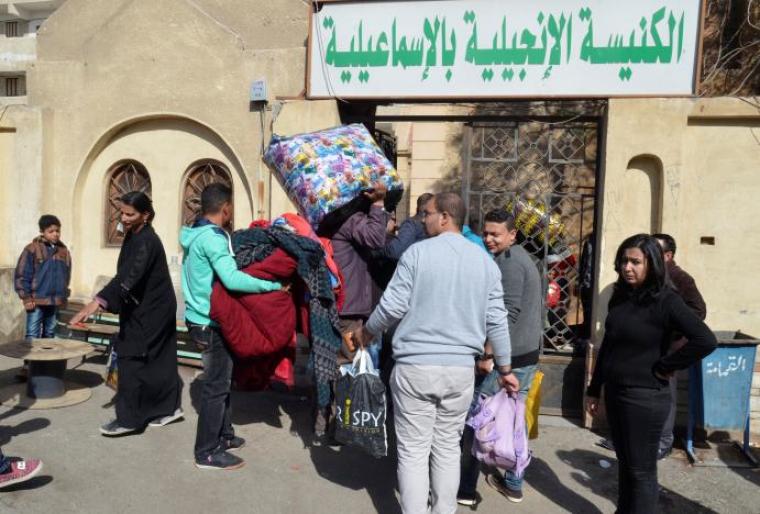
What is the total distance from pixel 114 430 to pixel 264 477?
129 centimetres

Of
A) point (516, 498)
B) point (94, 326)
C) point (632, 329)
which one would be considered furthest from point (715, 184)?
point (94, 326)

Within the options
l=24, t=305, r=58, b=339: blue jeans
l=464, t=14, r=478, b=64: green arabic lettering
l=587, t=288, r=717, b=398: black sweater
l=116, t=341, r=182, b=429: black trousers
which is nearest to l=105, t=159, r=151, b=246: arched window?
l=24, t=305, r=58, b=339: blue jeans

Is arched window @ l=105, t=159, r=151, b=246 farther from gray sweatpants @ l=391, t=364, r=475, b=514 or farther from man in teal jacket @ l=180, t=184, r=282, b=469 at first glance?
gray sweatpants @ l=391, t=364, r=475, b=514

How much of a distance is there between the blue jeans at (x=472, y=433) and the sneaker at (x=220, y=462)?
148 cm

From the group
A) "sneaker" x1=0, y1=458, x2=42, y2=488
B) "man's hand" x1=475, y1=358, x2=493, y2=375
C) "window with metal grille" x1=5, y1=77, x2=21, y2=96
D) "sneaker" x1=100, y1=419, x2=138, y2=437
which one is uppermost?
"window with metal grille" x1=5, y1=77, x2=21, y2=96

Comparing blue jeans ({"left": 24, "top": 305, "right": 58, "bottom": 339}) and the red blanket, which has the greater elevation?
the red blanket

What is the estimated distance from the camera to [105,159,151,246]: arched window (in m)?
7.19

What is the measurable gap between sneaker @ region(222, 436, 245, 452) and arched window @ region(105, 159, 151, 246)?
359 cm

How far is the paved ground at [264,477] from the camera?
3781mm

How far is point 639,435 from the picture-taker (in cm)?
319

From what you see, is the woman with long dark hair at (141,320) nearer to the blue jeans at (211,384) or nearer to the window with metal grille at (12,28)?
the blue jeans at (211,384)

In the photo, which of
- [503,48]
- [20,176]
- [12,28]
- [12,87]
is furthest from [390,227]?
[12,28]

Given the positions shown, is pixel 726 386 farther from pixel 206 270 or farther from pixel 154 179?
pixel 154 179

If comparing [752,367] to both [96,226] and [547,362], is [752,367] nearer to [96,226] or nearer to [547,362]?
[547,362]
